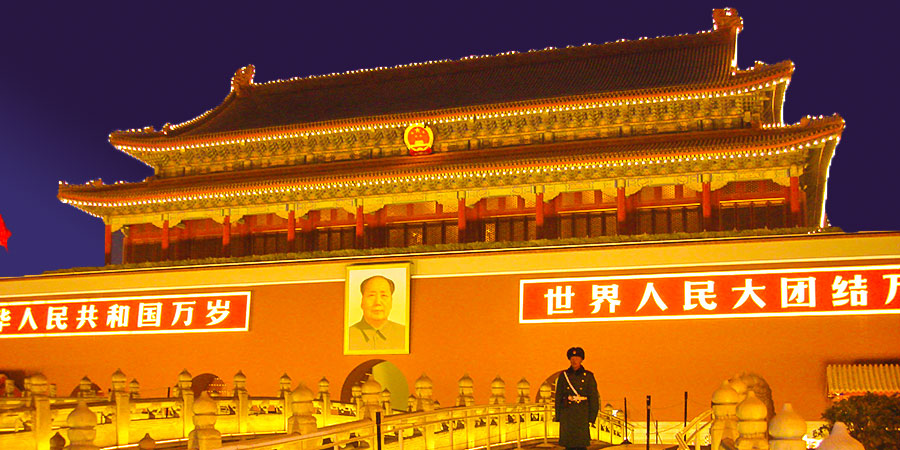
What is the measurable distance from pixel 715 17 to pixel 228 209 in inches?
524

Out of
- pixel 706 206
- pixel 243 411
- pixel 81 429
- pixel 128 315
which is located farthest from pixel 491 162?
pixel 81 429

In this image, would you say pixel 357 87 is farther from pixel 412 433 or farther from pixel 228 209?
pixel 412 433

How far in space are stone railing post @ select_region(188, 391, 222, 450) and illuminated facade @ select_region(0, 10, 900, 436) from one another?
1177 cm

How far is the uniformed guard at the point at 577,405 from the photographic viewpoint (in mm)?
10297

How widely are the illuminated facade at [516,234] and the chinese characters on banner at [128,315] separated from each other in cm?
9

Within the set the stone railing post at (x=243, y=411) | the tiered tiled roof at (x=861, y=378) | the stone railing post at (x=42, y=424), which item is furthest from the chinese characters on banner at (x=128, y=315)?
the tiered tiled roof at (x=861, y=378)

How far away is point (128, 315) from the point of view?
77.7ft

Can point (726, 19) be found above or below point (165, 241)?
above

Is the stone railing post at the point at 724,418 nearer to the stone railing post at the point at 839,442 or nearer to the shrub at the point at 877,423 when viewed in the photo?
the shrub at the point at 877,423

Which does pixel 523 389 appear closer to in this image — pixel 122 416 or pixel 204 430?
pixel 122 416

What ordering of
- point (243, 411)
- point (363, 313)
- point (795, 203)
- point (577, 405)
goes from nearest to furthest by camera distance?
point (577, 405)
point (243, 411)
point (795, 203)
point (363, 313)

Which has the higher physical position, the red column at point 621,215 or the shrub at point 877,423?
the red column at point 621,215

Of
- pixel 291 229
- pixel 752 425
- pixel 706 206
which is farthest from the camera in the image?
pixel 291 229

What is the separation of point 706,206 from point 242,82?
1524cm
